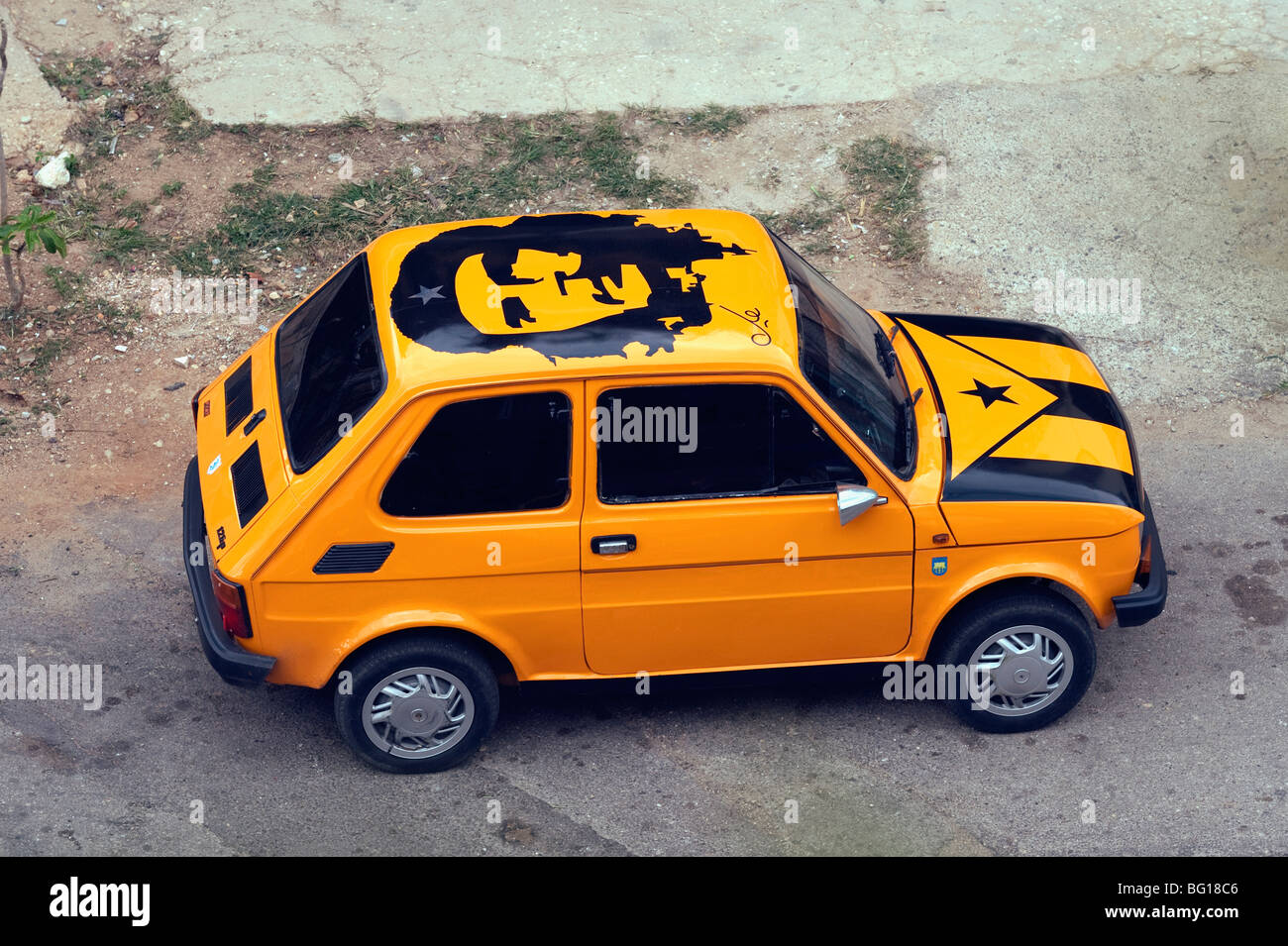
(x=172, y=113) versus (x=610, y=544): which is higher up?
(x=172, y=113)

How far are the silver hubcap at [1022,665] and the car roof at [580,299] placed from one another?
147 centimetres

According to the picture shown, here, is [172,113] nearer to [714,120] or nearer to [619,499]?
[714,120]

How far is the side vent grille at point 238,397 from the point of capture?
5.39 meters

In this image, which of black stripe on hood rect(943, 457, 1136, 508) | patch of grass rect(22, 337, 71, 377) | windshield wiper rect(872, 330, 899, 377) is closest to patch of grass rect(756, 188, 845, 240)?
windshield wiper rect(872, 330, 899, 377)

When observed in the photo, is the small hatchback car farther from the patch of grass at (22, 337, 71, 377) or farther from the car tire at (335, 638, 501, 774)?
the patch of grass at (22, 337, 71, 377)

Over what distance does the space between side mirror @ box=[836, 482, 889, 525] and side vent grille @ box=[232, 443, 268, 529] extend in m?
2.12

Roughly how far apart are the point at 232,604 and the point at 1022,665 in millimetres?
3103

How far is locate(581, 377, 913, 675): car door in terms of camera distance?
4723mm

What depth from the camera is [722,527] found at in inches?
190

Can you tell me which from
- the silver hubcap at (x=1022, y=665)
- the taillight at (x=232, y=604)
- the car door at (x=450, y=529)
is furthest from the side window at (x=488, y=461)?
the silver hubcap at (x=1022, y=665)

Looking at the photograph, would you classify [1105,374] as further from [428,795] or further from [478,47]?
[478,47]

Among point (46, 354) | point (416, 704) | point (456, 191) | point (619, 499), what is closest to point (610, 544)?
point (619, 499)

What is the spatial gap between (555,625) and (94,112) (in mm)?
6652

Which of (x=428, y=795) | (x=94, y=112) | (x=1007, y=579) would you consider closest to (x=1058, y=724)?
(x=1007, y=579)
